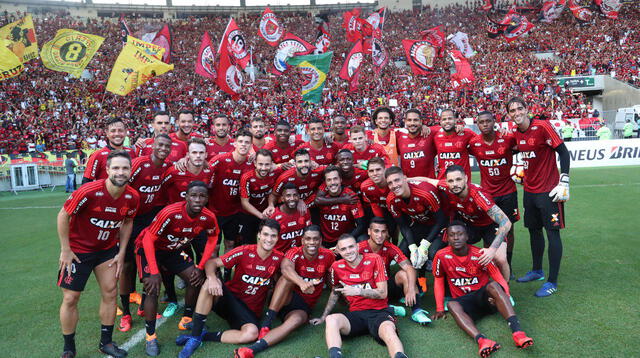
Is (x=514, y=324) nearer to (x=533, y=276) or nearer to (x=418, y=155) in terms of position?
(x=533, y=276)

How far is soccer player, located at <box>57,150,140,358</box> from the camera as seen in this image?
14.5 ft

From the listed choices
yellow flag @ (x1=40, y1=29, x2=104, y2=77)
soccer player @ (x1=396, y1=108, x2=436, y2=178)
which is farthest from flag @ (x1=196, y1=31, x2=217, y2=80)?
soccer player @ (x1=396, y1=108, x2=436, y2=178)

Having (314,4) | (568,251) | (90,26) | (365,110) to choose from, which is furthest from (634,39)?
(90,26)

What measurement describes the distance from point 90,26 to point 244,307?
44.4 meters

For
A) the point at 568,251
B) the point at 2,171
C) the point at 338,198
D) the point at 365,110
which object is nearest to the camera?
the point at 338,198

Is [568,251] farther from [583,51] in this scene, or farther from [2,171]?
[583,51]

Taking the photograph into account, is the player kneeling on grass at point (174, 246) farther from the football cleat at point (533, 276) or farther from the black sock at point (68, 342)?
the football cleat at point (533, 276)

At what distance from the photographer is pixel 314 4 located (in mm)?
52438

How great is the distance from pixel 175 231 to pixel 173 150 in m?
2.21

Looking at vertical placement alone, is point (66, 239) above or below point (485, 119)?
below

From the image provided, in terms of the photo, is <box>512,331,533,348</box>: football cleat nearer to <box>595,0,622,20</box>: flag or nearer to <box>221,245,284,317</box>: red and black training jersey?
<box>221,245,284,317</box>: red and black training jersey

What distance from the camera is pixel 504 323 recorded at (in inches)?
194

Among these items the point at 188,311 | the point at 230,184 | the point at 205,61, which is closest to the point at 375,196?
the point at 230,184

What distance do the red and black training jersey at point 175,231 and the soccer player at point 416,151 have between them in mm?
3294
